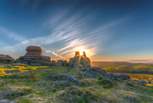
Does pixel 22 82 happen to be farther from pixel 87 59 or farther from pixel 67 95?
pixel 87 59

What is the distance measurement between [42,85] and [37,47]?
119008 millimetres

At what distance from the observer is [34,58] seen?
155875 millimetres

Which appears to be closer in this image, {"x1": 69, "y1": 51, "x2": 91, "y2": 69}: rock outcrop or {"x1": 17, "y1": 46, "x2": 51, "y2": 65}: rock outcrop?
{"x1": 69, "y1": 51, "x2": 91, "y2": 69}: rock outcrop

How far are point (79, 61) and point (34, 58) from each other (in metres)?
40.5

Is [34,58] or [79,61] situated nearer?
[79,61]

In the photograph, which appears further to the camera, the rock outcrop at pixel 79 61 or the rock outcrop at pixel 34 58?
the rock outcrop at pixel 34 58

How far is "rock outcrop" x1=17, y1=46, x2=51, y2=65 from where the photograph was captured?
14612 centimetres

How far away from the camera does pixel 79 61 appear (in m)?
138

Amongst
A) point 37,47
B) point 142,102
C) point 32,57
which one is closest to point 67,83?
point 142,102

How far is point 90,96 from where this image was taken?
4638 cm

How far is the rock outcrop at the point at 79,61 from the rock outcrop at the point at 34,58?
18.3 meters

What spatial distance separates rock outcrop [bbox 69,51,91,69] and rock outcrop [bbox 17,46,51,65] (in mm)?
18344

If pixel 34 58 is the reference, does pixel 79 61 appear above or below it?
below

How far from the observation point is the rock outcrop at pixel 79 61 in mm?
136238
